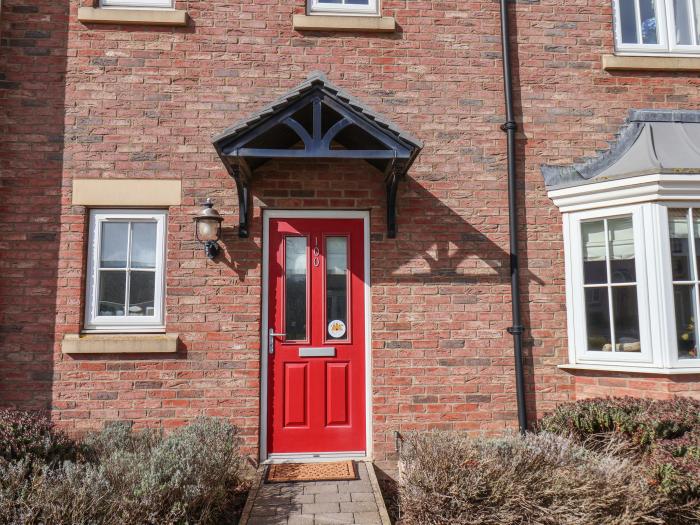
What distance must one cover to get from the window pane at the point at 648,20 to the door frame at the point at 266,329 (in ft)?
12.8

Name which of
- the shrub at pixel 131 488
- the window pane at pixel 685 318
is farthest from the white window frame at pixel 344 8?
the shrub at pixel 131 488

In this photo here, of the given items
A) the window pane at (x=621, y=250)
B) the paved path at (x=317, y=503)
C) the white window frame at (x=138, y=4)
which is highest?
the white window frame at (x=138, y=4)

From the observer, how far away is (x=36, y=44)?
5.33m

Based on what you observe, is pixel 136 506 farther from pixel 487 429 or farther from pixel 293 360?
pixel 487 429

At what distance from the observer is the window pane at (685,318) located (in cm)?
500

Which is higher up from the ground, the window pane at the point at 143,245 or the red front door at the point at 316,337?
the window pane at the point at 143,245

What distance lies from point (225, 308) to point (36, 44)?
3.39m

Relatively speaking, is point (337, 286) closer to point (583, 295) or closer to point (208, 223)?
point (208, 223)

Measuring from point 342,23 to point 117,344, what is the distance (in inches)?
160

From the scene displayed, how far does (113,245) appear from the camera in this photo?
17.2ft

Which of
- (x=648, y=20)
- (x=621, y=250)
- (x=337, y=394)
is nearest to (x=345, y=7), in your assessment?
(x=648, y=20)

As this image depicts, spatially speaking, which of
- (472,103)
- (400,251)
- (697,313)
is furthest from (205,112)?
(697,313)

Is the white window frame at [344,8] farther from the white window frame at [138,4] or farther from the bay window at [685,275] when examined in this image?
the bay window at [685,275]

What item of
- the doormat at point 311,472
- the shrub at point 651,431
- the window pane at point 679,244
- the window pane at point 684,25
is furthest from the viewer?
the window pane at point 684,25
